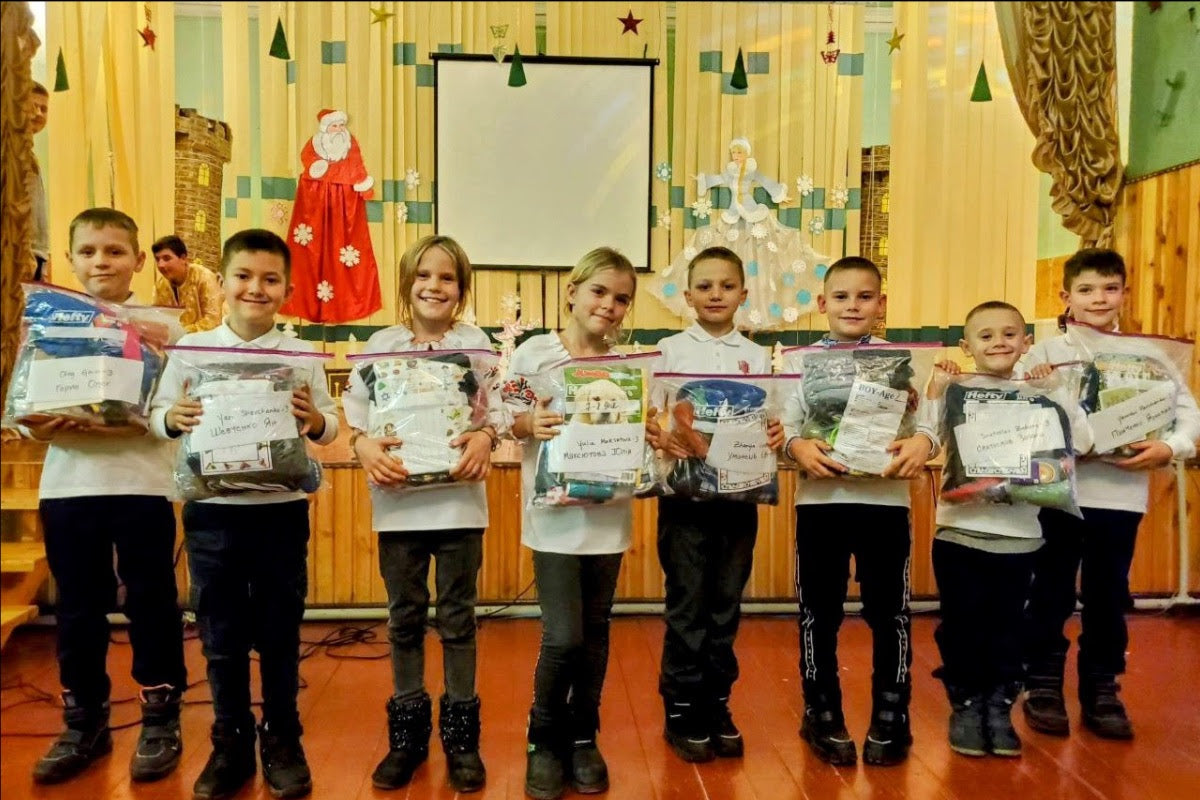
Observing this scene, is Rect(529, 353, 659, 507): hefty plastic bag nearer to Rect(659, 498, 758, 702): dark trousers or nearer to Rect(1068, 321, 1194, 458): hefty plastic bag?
Rect(659, 498, 758, 702): dark trousers

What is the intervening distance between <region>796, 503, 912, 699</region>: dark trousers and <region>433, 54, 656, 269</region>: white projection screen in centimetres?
244

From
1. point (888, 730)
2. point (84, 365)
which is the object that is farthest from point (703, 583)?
point (84, 365)

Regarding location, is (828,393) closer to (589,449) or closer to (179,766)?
(589,449)

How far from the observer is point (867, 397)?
1.83m

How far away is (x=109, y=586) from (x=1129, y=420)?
2.45 metres

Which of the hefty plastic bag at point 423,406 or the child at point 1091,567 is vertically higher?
the hefty plastic bag at point 423,406

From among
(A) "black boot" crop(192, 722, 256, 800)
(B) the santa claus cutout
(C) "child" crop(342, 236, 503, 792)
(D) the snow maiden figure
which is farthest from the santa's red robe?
(A) "black boot" crop(192, 722, 256, 800)

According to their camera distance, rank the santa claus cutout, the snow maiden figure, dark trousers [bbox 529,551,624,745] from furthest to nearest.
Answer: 1. the snow maiden figure
2. the santa claus cutout
3. dark trousers [bbox 529,551,624,745]

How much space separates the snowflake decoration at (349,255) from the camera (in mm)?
4004

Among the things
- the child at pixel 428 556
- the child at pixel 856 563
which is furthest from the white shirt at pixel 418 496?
the child at pixel 856 563

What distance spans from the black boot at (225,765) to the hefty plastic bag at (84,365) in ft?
2.23

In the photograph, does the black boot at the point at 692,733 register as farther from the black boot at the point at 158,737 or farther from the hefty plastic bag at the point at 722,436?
the black boot at the point at 158,737

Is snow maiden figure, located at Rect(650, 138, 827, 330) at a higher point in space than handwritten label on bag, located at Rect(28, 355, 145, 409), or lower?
higher

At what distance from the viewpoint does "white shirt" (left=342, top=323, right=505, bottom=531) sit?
5.84 feet
